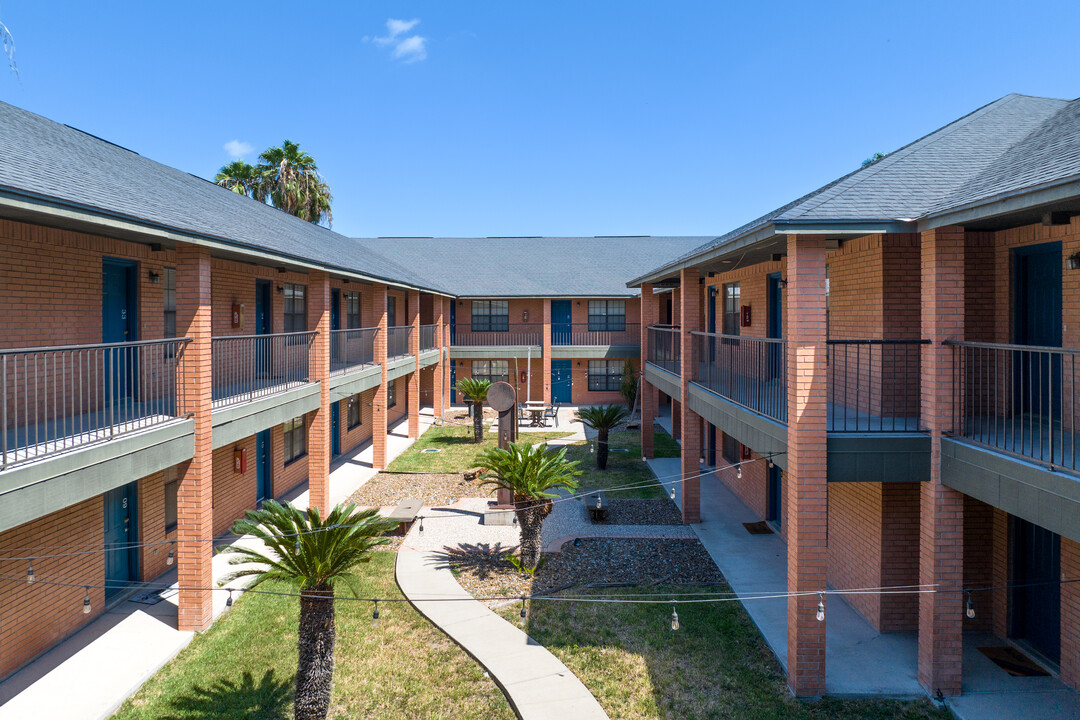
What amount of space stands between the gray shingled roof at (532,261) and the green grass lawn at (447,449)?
30.7ft

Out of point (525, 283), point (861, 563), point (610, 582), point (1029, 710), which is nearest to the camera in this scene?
point (1029, 710)

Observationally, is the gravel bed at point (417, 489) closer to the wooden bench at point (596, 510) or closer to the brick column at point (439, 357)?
the wooden bench at point (596, 510)

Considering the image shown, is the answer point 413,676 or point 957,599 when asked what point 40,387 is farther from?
point 957,599

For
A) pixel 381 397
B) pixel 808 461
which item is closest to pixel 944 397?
pixel 808 461

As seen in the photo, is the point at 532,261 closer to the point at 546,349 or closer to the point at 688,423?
the point at 546,349

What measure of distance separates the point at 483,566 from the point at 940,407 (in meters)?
8.66

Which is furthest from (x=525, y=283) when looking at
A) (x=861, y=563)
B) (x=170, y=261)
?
(x=861, y=563)

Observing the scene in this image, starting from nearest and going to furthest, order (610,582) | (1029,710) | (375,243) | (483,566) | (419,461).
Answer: (1029,710) < (610,582) < (483,566) < (419,461) < (375,243)

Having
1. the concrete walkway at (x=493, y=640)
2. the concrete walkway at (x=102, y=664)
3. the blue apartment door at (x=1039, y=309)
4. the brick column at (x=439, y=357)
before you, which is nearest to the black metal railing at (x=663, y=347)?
the concrete walkway at (x=493, y=640)

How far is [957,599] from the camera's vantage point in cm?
777

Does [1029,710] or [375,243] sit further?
[375,243]

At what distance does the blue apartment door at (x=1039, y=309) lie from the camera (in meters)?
8.17

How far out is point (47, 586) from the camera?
9.07m

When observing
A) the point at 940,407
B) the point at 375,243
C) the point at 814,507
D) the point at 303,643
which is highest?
the point at 375,243
